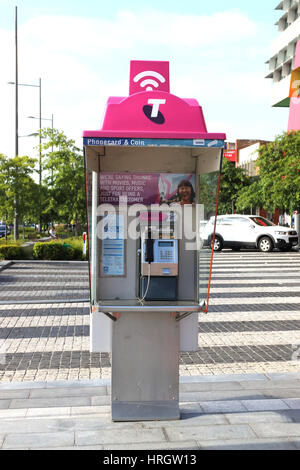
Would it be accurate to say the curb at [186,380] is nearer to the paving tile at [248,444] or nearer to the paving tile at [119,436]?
the paving tile at [119,436]

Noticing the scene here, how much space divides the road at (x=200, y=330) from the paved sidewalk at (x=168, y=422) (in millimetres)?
539

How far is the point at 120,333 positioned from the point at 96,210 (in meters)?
1.08

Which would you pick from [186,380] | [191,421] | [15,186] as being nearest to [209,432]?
[191,421]

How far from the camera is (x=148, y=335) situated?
15.6ft

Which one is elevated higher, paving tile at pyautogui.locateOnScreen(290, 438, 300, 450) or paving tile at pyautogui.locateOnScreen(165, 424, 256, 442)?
paving tile at pyautogui.locateOnScreen(290, 438, 300, 450)

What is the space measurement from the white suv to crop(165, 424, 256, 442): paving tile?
21640mm

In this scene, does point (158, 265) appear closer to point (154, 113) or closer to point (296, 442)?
point (154, 113)

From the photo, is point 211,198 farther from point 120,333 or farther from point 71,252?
point 71,252

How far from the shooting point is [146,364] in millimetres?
4727

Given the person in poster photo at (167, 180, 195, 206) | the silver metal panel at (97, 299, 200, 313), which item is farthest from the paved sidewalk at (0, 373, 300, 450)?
the person in poster photo at (167, 180, 195, 206)

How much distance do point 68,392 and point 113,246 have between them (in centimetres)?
149

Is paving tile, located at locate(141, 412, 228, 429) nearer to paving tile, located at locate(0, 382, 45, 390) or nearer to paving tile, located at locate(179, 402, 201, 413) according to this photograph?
paving tile, located at locate(179, 402, 201, 413)

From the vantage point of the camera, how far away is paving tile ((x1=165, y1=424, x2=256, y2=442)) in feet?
14.1
